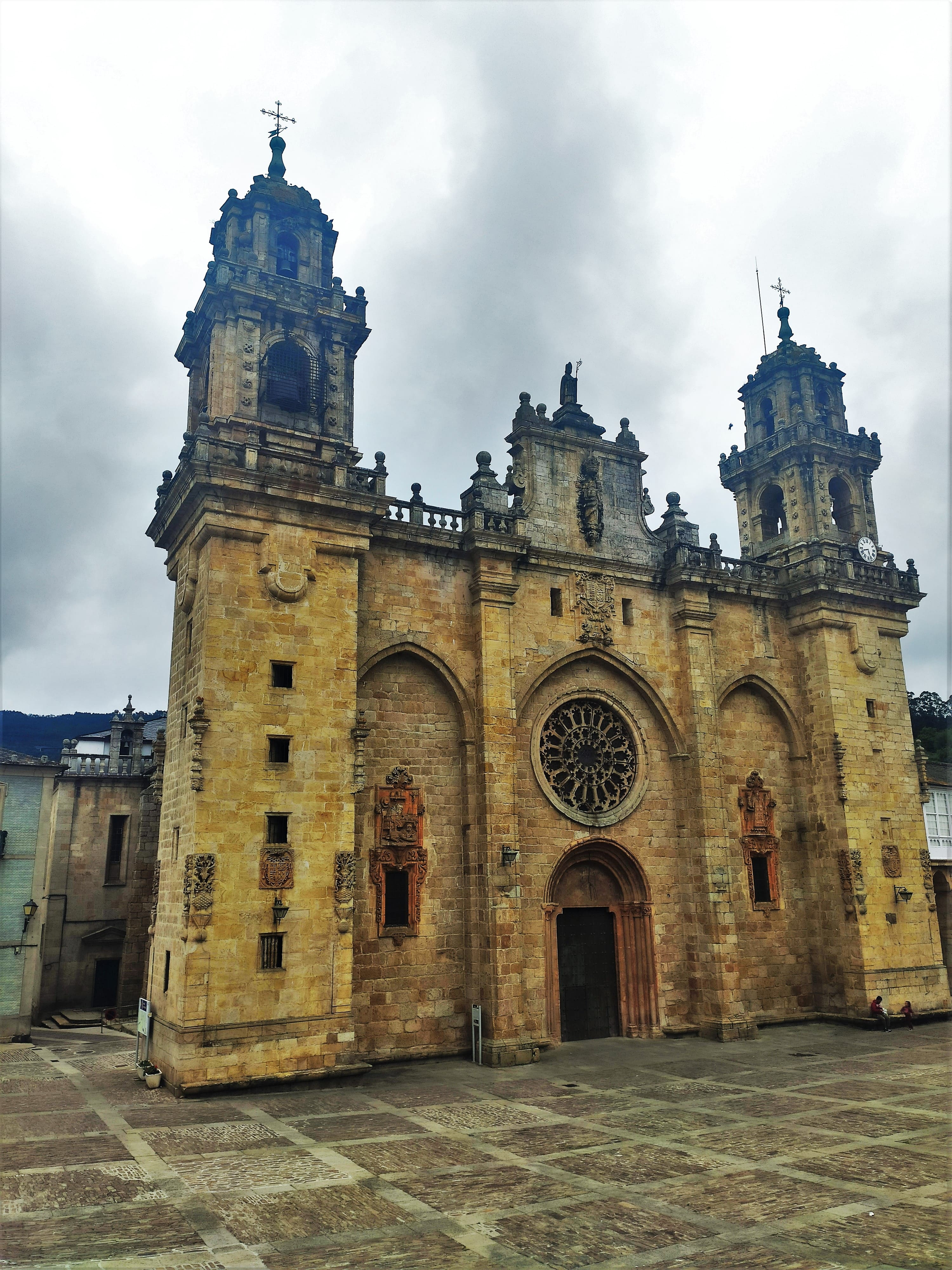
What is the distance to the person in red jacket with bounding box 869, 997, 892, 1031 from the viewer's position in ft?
82.9

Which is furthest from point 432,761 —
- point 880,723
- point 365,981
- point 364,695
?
point 880,723

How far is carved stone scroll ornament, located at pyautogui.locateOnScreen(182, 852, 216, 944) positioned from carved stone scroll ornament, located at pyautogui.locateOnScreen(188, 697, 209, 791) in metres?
1.44

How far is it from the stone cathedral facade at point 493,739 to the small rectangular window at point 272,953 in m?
0.08

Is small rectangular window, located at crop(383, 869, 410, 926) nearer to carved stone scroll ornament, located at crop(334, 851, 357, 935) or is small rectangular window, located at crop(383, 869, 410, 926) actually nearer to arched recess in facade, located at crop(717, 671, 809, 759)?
carved stone scroll ornament, located at crop(334, 851, 357, 935)

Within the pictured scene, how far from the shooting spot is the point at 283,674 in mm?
19859

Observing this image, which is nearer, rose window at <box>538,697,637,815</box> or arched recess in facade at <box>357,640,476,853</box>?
arched recess in facade at <box>357,640,476,853</box>

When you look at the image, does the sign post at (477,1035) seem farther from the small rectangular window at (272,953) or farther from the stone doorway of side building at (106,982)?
the stone doorway of side building at (106,982)

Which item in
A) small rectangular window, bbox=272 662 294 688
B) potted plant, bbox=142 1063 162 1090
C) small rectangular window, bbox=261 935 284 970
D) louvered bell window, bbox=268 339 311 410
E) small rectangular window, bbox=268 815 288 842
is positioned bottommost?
potted plant, bbox=142 1063 162 1090

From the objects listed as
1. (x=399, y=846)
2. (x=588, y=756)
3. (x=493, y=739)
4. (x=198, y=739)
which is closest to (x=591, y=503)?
(x=588, y=756)

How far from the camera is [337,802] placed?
64.5ft

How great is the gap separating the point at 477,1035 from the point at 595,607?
459 inches

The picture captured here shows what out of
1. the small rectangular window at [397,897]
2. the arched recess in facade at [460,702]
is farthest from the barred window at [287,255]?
the small rectangular window at [397,897]

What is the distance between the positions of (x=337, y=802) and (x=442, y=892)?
4188mm

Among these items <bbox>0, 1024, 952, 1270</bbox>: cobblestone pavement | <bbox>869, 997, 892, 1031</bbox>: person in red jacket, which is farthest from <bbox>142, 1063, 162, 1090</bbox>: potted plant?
<bbox>869, 997, 892, 1031</bbox>: person in red jacket
